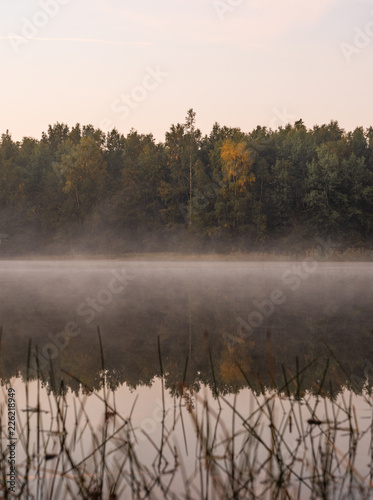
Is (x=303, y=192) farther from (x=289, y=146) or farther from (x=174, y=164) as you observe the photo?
(x=174, y=164)

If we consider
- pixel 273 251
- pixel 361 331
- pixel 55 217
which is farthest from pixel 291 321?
pixel 55 217

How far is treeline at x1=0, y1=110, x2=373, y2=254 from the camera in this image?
70.8m

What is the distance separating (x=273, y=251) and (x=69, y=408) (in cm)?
6289

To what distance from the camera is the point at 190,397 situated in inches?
281

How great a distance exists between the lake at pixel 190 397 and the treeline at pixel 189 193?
5174 centimetres

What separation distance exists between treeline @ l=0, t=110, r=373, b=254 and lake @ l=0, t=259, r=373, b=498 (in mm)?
51737

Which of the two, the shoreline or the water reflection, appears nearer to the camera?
the water reflection

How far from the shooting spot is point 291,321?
14.7 meters

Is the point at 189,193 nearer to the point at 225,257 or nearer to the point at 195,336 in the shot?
the point at 225,257
